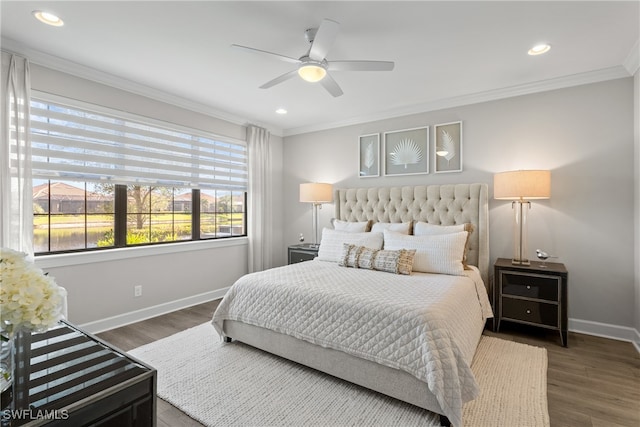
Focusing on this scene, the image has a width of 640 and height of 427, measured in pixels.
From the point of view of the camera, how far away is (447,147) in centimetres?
387

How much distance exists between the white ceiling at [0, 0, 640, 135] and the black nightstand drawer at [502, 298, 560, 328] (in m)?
2.31

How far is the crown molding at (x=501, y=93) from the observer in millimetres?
3018

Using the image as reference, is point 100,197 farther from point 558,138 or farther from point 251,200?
point 558,138

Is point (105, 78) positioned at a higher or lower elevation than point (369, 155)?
higher

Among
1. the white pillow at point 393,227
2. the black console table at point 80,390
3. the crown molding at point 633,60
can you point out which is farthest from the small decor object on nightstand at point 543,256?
the black console table at point 80,390

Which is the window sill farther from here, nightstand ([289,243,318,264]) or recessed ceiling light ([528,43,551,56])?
recessed ceiling light ([528,43,551,56])

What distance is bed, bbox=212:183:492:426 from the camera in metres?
1.80

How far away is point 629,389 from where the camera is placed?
2.17m

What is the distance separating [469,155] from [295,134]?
9.19 feet

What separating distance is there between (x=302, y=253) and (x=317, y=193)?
905 mm

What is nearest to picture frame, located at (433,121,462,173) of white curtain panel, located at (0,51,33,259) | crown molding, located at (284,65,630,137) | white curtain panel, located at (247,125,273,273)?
crown molding, located at (284,65,630,137)

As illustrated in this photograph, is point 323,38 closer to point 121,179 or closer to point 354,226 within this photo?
point 354,226

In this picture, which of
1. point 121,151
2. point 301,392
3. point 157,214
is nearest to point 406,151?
point 301,392

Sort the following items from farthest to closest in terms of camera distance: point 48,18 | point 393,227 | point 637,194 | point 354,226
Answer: point 354,226
point 393,227
point 637,194
point 48,18
